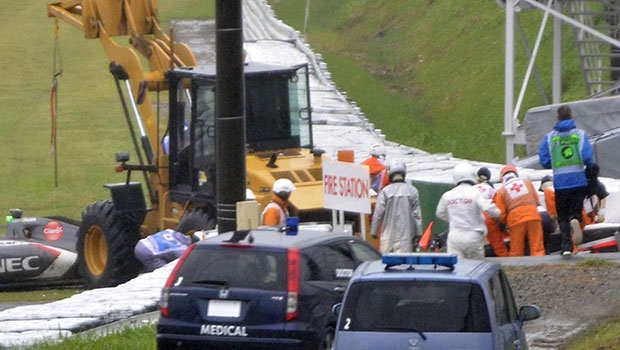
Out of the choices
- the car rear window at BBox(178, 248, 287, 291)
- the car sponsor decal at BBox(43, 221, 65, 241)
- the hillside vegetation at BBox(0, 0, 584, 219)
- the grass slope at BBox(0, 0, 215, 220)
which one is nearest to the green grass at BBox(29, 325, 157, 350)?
the car rear window at BBox(178, 248, 287, 291)

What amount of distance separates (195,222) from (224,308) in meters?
7.62

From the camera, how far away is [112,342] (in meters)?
13.1

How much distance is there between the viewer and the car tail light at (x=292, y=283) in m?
11.7

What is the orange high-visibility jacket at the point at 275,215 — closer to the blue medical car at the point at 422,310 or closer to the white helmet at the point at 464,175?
the white helmet at the point at 464,175

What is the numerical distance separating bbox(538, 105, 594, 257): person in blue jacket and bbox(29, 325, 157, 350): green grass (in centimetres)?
613

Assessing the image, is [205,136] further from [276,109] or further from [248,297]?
[248,297]

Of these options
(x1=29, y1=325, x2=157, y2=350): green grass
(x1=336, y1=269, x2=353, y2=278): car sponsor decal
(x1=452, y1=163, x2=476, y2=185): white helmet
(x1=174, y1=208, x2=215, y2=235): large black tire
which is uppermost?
(x1=452, y1=163, x2=476, y2=185): white helmet

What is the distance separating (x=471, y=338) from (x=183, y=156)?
36.4ft

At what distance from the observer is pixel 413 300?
32.9 feet

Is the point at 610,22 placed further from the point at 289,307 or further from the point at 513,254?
the point at 289,307

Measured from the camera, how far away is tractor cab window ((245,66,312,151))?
63.7 ft

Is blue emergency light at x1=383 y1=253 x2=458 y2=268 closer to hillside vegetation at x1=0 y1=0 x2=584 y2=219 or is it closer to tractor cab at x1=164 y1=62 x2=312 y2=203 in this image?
tractor cab at x1=164 y1=62 x2=312 y2=203

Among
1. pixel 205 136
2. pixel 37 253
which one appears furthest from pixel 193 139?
pixel 37 253

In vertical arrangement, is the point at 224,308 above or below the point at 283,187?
Answer: below
